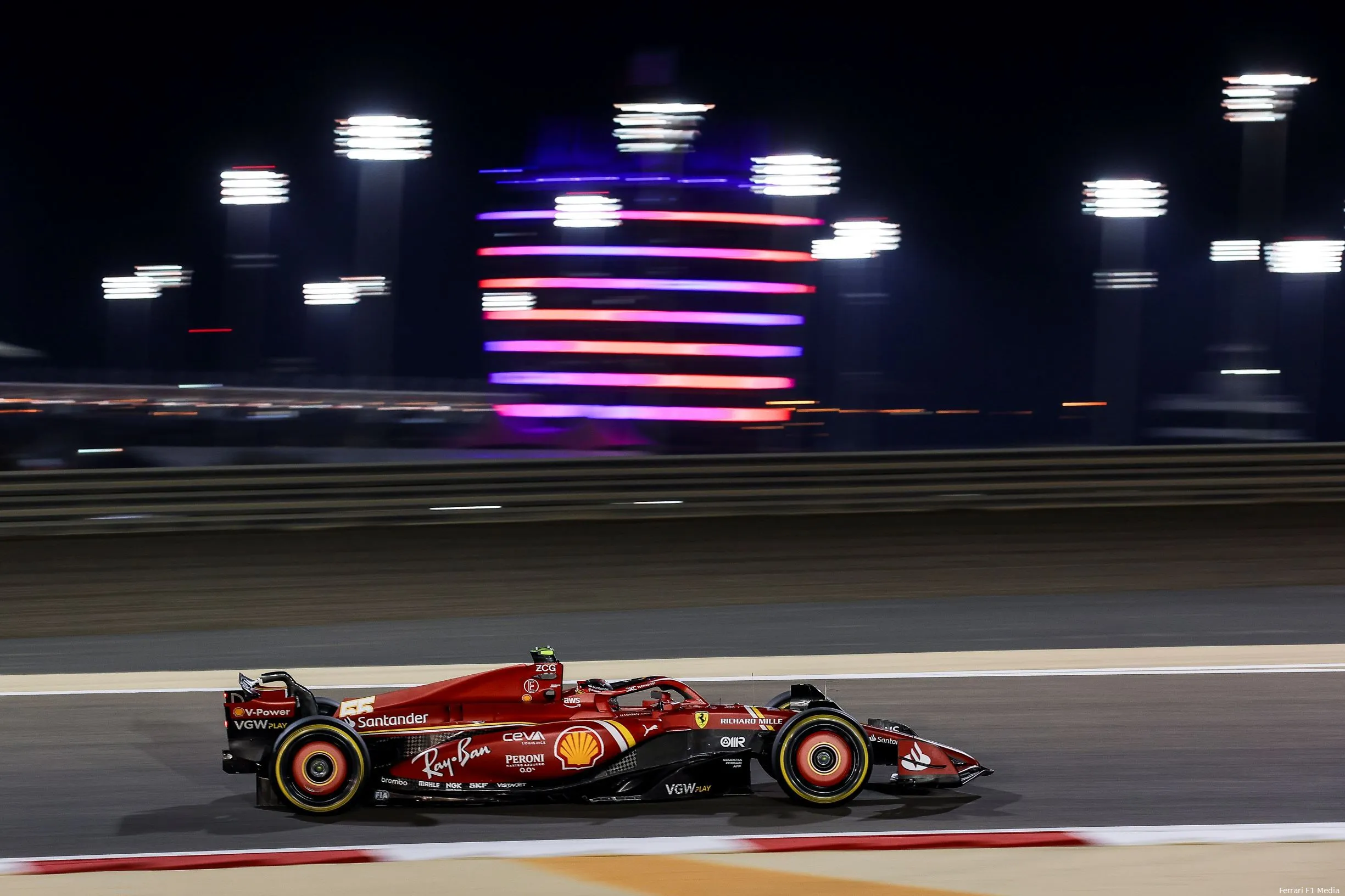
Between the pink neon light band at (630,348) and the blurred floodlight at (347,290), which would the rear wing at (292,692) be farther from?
the pink neon light band at (630,348)

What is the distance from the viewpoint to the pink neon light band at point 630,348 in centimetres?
3784

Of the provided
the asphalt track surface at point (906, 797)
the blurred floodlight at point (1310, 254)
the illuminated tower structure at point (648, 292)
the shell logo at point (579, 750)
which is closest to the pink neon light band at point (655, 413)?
the illuminated tower structure at point (648, 292)

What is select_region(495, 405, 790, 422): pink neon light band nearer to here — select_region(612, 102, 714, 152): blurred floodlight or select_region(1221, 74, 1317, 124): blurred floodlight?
select_region(612, 102, 714, 152): blurred floodlight

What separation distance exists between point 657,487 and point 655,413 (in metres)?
23.1

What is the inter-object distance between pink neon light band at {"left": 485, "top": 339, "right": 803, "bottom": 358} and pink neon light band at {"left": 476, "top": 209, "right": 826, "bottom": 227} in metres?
3.99

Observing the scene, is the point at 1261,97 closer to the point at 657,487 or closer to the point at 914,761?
the point at 657,487

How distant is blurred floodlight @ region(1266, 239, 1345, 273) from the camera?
31.3 m

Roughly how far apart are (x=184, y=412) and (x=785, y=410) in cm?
1656

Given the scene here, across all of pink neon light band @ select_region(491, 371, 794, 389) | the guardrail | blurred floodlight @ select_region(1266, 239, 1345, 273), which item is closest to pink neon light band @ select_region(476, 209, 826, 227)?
pink neon light band @ select_region(491, 371, 794, 389)

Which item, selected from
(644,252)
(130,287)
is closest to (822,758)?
(644,252)

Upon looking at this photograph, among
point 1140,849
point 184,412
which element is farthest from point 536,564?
point 184,412

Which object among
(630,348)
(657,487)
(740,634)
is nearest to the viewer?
(740,634)

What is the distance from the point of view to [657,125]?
38.0 m

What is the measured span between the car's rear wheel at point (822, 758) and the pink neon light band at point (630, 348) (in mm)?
32870
